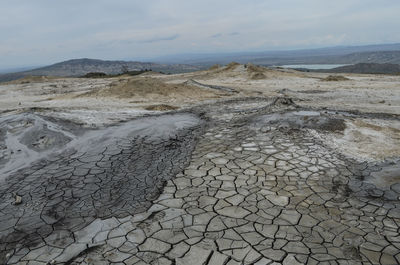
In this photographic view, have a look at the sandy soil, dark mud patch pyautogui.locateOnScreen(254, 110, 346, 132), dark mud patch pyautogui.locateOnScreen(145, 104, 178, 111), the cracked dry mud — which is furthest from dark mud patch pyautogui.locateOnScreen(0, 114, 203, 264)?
dark mud patch pyautogui.locateOnScreen(145, 104, 178, 111)

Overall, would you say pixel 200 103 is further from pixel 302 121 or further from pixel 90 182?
pixel 90 182

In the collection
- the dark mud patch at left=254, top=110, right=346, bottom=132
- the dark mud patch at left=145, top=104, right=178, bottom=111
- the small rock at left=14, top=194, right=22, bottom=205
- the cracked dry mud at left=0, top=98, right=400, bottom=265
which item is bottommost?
the cracked dry mud at left=0, top=98, right=400, bottom=265

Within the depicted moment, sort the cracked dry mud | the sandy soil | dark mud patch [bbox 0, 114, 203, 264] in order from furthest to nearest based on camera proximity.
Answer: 1. the sandy soil
2. dark mud patch [bbox 0, 114, 203, 264]
3. the cracked dry mud

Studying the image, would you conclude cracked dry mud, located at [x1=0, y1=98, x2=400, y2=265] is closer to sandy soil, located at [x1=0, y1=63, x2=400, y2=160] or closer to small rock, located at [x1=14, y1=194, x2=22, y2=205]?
small rock, located at [x1=14, y1=194, x2=22, y2=205]

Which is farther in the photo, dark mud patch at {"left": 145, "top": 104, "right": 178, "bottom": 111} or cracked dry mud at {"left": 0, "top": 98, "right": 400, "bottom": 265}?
dark mud patch at {"left": 145, "top": 104, "right": 178, "bottom": 111}

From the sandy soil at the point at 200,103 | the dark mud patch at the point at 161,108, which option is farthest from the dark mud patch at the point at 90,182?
the dark mud patch at the point at 161,108

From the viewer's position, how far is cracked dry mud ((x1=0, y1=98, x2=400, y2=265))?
2871 mm

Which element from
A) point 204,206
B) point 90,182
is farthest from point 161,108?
point 204,206

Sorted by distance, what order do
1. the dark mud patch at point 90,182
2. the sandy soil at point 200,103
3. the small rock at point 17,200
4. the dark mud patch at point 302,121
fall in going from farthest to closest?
the dark mud patch at point 302,121 → the sandy soil at point 200,103 → the small rock at point 17,200 → the dark mud patch at point 90,182

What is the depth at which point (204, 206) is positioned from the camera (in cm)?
368

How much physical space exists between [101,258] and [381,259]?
2567 millimetres

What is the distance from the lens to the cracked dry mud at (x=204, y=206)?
2.87 m

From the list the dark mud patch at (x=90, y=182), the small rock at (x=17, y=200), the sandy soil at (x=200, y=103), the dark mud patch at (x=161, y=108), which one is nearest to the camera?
the dark mud patch at (x=90, y=182)

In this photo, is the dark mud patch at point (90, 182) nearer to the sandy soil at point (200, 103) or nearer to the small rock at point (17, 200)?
the small rock at point (17, 200)
